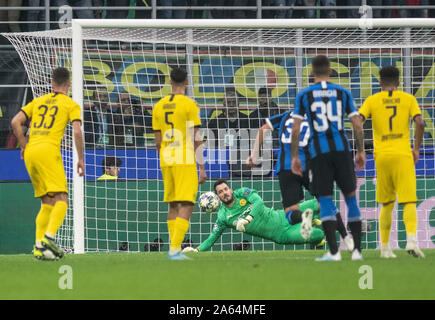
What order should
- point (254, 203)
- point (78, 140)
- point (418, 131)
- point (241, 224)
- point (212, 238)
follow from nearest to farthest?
point (418, 131) → point (78, 140) → point (241, 224) → point (212, 238) → point (254, 203)

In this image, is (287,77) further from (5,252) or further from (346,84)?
(5,252)

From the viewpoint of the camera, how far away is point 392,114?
838 cm

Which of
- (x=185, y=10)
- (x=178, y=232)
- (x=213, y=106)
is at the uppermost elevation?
(x=185, y=10)

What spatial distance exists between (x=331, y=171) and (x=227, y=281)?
7.14 feet

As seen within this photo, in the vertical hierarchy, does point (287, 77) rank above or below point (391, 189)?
above

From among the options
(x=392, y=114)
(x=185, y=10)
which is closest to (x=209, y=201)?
(x=392, y=114)

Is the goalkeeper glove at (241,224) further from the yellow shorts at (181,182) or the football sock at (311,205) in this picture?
the yellow shorts at (181,182)

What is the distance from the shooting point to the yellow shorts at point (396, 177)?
8.40 meters

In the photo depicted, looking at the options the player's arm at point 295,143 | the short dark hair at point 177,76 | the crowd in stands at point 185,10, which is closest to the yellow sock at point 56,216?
the short dark hair at point 177,76

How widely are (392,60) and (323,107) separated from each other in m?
7.00

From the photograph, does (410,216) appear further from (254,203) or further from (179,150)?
(254,203)

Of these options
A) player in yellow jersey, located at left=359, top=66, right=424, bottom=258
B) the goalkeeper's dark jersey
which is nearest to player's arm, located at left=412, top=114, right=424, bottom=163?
player in yellow jersey, located at left=359, top=66, right=424, bottom=258

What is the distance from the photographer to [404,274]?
20.1ft
